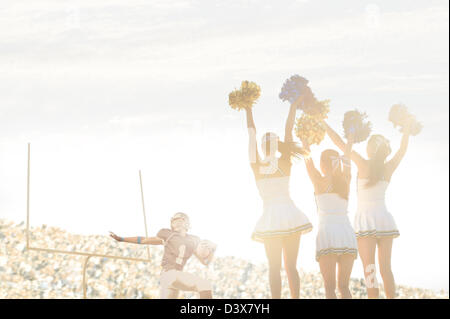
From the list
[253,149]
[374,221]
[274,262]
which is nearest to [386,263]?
[374,221]

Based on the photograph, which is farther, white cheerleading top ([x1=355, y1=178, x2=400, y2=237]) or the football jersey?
white cheerleading top ([x1=355, y1=178, x2=400, y2=237])

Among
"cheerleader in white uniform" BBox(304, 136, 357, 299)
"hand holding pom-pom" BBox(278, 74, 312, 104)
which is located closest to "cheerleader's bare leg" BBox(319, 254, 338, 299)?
"cheerleader in white uniform" BBox(304, 136, 357, 299)

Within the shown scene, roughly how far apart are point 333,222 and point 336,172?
681 mm

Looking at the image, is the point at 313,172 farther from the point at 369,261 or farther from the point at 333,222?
the point at 369,261

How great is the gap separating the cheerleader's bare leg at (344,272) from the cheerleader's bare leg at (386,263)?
1110mm

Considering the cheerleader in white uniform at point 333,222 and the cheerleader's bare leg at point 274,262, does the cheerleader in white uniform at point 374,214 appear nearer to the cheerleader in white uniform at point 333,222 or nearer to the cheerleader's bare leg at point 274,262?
the cheerleader in white uniform at point 333,222

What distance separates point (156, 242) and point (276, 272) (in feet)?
5.14

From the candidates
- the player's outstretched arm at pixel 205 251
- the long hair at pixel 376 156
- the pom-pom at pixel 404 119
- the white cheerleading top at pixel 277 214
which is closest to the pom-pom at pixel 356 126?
the long hair at pixel 376 156

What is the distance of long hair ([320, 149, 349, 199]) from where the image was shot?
8.99 m

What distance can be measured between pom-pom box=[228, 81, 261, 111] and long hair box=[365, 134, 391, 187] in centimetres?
217

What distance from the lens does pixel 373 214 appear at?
9.92m

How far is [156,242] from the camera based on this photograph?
8.22 meters

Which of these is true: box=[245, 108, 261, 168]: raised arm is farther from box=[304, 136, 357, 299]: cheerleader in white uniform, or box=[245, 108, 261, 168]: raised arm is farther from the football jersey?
the football jersey
